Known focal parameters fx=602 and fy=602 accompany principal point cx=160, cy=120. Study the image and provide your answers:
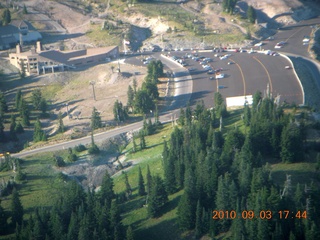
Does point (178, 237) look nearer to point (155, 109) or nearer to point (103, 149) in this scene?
point (103, 149)

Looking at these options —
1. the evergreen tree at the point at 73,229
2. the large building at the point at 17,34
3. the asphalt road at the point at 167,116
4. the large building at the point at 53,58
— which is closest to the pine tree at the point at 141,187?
the evergreen tree at the point at 73,229

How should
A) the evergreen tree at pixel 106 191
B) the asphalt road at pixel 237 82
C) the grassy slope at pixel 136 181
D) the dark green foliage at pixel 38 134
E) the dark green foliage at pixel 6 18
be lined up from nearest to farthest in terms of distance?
the grassy slope at pixel 136 181
the evergreen tree at pixel 106 191
the asphalt road at pixel 237 82
the dark green foliage at pixel 38 134
the dark green foliage at pixel 6 18

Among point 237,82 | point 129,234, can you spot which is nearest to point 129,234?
point 129,234

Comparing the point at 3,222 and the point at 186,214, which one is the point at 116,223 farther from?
the point at 3,222

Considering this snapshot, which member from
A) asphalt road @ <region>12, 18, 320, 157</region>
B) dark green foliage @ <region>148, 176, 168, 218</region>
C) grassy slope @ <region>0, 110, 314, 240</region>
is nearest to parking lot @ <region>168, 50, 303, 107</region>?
asphalt road @ <region>12, 18, 320, 157</region>

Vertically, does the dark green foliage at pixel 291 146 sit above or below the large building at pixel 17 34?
below

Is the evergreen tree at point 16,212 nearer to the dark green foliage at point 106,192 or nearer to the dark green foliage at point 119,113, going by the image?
the dark green foliage at point 106,192

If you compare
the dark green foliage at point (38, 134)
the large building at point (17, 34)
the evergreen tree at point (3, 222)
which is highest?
the large building at point (17, 34)
